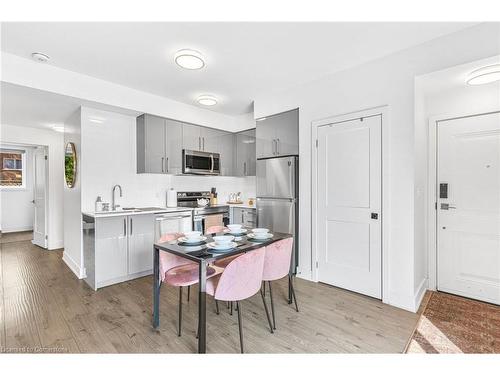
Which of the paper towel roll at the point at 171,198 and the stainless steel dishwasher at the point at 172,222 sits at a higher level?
the paper towel roll at the point at 171,198

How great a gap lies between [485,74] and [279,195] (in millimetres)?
2408

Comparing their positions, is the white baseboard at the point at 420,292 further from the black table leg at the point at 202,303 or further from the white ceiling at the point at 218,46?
the white ceiling at the point at 218,46

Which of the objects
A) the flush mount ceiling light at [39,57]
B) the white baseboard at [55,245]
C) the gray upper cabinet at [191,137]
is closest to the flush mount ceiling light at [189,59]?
the flush mount ceiling light at [39,57]

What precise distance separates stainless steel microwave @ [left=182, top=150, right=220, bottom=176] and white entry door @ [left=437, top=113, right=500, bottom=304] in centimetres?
331

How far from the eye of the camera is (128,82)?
324 cm

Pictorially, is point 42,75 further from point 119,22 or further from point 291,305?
point 291,305

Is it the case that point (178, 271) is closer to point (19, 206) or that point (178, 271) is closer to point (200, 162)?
point (200, 162)

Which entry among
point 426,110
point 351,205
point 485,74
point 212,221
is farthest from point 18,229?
point 485,74

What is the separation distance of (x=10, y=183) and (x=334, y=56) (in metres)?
8.31

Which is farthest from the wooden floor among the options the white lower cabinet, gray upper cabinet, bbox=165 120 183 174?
gray upper cabinet, bbox=165 120 183 174

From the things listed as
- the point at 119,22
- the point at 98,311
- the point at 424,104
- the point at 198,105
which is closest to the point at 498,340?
the point at 424,104

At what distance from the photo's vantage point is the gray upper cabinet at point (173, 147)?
13.0 ft

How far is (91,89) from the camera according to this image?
10.1 ft

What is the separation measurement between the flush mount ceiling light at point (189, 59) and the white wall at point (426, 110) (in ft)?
7.25
